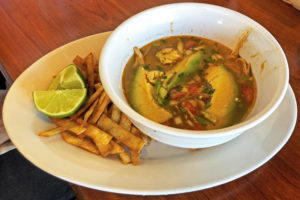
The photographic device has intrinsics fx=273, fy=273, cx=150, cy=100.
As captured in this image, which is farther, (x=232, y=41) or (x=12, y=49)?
(x=12, y=49)

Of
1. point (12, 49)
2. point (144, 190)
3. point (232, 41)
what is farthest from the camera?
point (12, 49)

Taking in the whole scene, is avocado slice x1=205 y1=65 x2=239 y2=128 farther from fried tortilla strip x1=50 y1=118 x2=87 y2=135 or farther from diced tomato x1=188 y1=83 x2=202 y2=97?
fried tortilla strip x1=50 y1=118 x2=87 y2=135

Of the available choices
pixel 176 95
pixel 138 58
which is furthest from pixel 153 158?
pixel 138 58

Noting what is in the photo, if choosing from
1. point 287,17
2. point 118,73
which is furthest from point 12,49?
point 287,17

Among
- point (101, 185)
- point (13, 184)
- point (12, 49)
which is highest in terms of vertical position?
point (12, 49)

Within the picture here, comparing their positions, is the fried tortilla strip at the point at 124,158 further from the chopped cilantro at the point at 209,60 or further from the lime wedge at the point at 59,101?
the chopped cilantro at the point at 209,60

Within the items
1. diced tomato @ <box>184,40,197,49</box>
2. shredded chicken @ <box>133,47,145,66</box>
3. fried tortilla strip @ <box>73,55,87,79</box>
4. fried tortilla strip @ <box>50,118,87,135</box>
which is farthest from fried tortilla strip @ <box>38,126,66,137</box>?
diced tomato @ <box>184,40,197,49</box>

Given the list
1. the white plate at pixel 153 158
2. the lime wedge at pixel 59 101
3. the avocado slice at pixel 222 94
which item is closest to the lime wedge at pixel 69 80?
the lime wedge at pixel 59 101

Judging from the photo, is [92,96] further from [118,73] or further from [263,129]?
[263,129]
